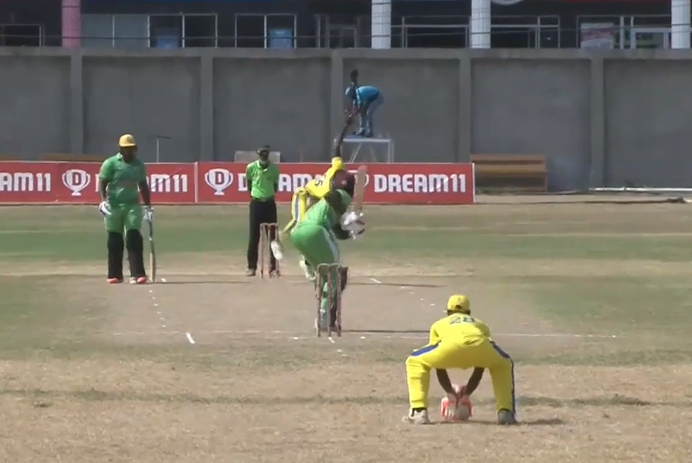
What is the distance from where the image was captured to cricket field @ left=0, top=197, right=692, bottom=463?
965cm

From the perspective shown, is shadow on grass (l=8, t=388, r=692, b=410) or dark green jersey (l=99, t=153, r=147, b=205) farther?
dark green jersey (l=99, t=153, r=147, b=205)

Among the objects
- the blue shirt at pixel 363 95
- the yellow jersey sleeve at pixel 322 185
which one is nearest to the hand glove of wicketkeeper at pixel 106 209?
the yellow jersey sleeve at pixel 322 185

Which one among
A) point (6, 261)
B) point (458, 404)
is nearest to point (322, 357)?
point (458, 404)

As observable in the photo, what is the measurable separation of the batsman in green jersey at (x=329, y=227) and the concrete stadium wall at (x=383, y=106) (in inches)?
1119

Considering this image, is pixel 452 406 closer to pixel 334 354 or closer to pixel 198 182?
pixel 334 354

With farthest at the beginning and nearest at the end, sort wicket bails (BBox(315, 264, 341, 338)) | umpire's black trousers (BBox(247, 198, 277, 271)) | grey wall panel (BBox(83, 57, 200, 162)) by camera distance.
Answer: grey wall panel (BBox(83, 57, 200, 162)), umpire's black trousers (BBox(247, 198, 277, 271)), wicket bails (BBox(315, 264, 341, 338))

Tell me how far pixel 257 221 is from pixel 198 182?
49.8 ft

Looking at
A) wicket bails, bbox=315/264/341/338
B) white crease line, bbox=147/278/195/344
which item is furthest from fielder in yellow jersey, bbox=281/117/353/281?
white crease line, bbox=147/278/195/344

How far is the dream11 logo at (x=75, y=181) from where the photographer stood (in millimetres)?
35625

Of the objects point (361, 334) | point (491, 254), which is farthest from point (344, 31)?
point (361, 334)

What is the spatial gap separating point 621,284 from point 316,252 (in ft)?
21.1

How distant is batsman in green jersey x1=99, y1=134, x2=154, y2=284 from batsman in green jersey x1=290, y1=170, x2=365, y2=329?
5.11m

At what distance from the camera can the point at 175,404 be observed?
36.3 ft

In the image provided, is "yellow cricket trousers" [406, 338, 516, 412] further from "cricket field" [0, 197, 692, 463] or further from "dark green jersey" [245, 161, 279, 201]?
"dark green jersey" [245, 161, 279, 201]
